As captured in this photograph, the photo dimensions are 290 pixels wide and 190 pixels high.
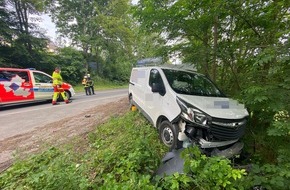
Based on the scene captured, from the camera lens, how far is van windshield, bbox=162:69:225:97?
4.39 metres

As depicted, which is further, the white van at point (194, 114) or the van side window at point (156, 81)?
the van side window at point (156, 81)

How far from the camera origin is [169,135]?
13.2 feet

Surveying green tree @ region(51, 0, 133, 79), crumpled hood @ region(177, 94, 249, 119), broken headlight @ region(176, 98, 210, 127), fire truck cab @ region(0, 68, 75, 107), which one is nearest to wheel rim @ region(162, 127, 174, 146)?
broken headlight @ region(176, 98, 210, 127)

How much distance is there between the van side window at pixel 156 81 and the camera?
439 cm

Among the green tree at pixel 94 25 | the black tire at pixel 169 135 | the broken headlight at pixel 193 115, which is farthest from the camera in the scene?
the green tree at pixel 94 25

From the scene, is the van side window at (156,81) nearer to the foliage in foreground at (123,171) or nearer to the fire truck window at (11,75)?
the foliage in foreground at (123,171)

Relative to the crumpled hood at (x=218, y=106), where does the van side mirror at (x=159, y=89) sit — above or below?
above

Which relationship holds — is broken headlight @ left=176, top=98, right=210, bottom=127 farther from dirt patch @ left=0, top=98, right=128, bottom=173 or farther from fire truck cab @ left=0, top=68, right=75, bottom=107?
fire truck cab @ left=0, top=68, right=75, bottom=107

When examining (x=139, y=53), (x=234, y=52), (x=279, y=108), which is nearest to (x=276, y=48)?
(x=279, y=108)

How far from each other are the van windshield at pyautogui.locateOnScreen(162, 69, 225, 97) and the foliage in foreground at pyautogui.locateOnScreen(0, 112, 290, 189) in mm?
1325

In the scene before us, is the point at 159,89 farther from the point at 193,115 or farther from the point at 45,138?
the point at 45,138

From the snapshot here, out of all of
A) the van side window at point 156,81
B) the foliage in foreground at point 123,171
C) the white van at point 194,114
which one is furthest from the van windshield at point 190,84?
the foliage in foreground at point 123,171

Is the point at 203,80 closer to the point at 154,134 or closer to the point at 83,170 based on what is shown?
the point at 154,134

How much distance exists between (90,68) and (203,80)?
84.7ft
